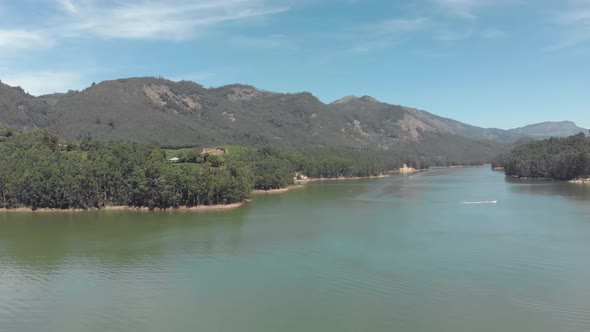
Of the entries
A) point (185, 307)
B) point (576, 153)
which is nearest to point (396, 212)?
point (185, 307)

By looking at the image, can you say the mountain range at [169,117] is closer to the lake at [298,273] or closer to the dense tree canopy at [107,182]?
the dense tree canopy at [107,182]

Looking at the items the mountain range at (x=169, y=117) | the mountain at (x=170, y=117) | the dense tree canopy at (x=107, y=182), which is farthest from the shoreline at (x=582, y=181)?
the mountain range at (x=169, y=117)

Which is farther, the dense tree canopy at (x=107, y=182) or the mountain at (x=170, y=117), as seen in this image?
the mountain at (x=170, y=117)

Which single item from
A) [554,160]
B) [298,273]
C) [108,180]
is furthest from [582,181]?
[108,180]

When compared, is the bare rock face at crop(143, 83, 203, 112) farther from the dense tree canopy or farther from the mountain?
the dense tree canopy

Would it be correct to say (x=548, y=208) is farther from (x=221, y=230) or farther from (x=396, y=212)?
(x=221, y=230)

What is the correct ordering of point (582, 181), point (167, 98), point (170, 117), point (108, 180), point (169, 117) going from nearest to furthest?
1. point (108, 180)
2. point (582, 181)
3. point (169, 117)
4. point (170, 117)
5. point (167, 98)

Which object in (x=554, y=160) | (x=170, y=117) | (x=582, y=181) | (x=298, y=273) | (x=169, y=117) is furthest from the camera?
(x=170, y=117)

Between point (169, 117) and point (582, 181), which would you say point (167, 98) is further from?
point (582, 181)
